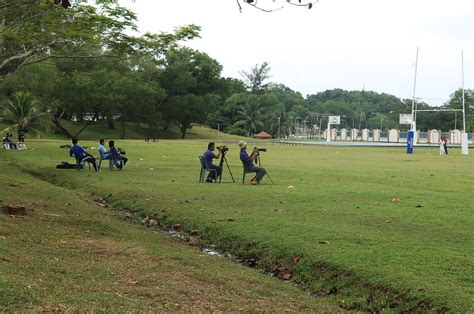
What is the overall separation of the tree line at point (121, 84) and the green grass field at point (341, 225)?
399 centimetres

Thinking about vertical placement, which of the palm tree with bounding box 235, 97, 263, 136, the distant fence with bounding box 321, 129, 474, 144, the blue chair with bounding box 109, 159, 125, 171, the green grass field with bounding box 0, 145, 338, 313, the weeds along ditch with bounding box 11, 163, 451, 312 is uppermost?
the palm tree with bounding box 235, 97, 263, 136

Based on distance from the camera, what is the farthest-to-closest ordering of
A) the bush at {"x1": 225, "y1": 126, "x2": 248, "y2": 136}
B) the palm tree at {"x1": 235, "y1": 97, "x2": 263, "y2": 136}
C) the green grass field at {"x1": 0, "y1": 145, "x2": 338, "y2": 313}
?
the palm tree at {"x1": 235, "y1": 97, "x2": 263, "y2": 136} < the bush at {"x1": 225, "y1": 126, "x2": 248, "y2": 136} < the green grass field at {"x1": 0, "y1": 145, "x2": 338, "y2": 313}

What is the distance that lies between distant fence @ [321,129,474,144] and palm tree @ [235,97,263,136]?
1939 cm


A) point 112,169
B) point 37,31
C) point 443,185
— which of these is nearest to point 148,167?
point 112,169

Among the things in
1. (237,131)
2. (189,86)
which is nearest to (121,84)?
(189,86)

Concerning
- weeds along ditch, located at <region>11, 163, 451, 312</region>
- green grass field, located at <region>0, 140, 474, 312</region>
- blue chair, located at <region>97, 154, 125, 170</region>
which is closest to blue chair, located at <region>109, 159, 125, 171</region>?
blue chair, located at <region>97, 154, 125, 170</region>

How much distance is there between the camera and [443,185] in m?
17.8

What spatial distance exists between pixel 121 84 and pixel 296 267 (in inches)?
2512

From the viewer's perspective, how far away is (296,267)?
7867mm

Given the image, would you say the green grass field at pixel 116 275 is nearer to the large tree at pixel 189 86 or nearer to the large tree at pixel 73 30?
the large tree at pixel 73 30

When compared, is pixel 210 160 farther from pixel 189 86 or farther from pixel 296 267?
pixel 189 86

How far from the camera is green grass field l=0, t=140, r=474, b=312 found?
21.9ft

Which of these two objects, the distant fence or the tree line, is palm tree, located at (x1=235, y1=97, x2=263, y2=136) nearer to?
the tree line

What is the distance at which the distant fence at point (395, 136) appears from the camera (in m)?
90.5
